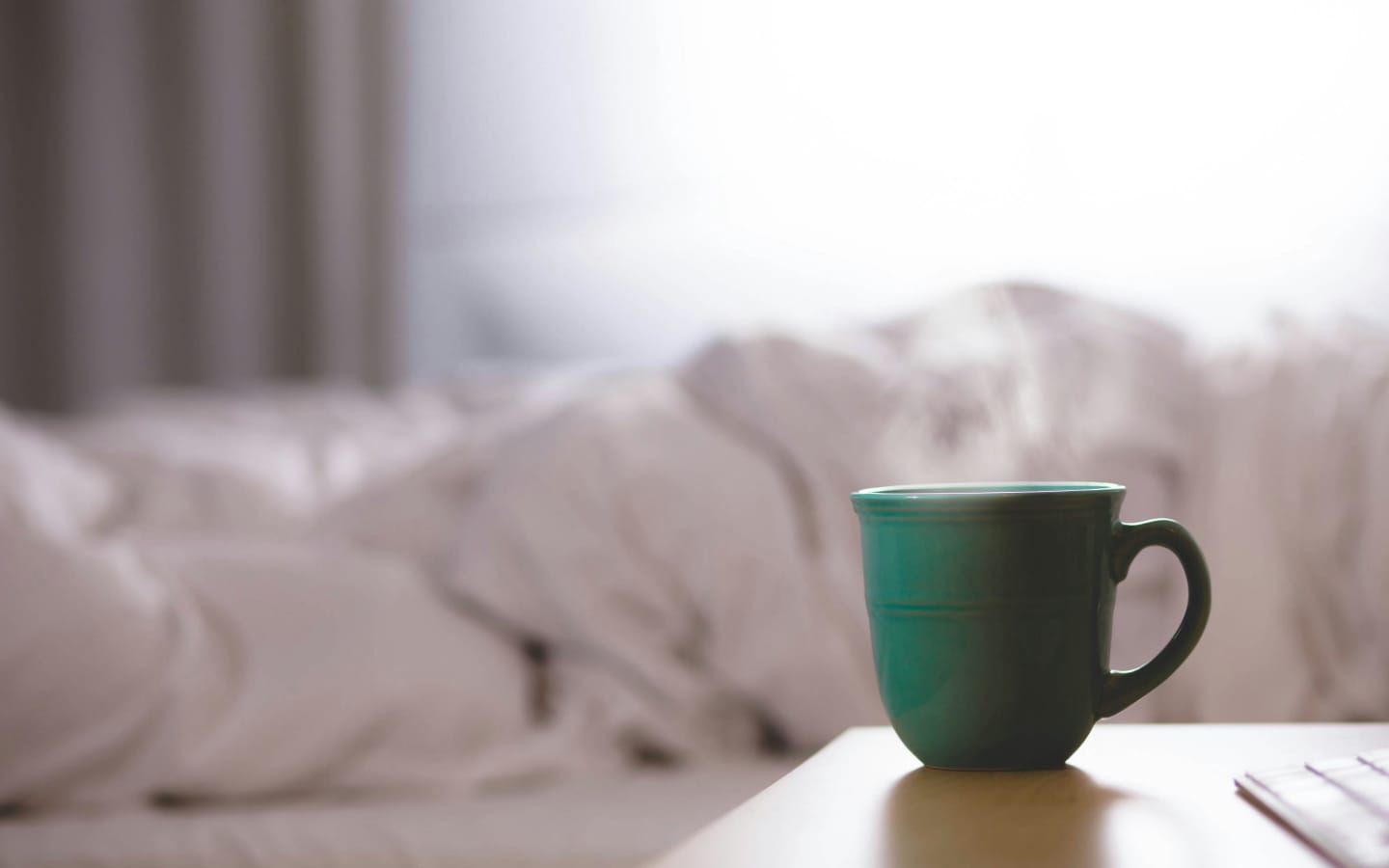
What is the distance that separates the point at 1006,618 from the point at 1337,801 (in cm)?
9

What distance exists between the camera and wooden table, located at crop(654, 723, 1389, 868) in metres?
0.29

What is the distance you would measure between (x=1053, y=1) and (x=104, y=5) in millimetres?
1977

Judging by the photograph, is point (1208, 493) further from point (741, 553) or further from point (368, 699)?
point (368, 699)

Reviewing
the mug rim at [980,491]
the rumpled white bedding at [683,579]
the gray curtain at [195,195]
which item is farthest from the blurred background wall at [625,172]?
the mug rim at [980,491]

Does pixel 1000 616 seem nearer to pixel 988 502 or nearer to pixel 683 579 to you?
pixel 988 502

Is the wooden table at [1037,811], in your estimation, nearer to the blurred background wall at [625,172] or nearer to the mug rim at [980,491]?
the mug rim at [980,491]

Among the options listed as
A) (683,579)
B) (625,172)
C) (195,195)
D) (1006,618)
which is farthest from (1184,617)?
(195,195)

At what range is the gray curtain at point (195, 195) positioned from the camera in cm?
256

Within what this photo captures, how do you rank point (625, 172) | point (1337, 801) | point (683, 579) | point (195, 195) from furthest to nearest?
point (195, 195) → point (625, 172) → point (683, 579) → point (1337, 801)

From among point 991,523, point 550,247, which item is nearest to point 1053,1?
point 550,247

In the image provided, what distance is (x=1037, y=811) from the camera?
32cm

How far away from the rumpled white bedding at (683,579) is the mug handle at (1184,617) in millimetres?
493

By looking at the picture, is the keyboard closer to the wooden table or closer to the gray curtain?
the wooden table

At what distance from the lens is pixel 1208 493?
35.7 inches
